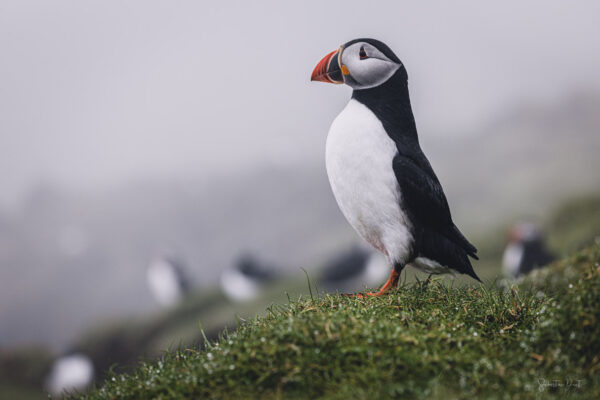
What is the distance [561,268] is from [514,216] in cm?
566

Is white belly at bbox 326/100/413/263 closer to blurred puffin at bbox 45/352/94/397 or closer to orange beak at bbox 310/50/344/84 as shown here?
orange beak at bbox 310/50/344/84

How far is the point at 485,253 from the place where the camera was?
1244 cm

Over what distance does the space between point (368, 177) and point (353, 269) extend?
301 inches

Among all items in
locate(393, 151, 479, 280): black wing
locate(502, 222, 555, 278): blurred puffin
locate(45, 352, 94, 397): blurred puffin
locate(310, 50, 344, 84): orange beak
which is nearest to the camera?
locate(393, 151, 479, 280): black wing

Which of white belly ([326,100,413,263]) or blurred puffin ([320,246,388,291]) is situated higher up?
white belly ([326,100,413,263])

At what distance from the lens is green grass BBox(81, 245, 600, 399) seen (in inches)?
141

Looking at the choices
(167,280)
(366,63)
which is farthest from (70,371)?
(366,63)

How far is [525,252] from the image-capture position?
11.4 metres

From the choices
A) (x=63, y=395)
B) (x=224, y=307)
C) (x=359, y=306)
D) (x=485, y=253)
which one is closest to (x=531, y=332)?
(x=359, y=306)

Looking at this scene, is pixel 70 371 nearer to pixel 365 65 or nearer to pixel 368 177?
pixel 368 177

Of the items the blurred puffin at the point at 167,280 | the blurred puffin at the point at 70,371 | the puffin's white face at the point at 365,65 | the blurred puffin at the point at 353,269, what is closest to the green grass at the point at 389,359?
the puffin's white face at the point at 365,65

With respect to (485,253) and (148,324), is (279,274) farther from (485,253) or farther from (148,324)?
(485,253)

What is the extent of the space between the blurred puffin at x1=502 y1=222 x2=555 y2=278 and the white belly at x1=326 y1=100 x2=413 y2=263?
23.0 ft

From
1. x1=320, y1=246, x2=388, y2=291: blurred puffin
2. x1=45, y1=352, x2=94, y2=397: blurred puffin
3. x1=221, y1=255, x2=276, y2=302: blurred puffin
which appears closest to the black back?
x1=320, y1=246, x2=388, y2=291: blurred puffin
